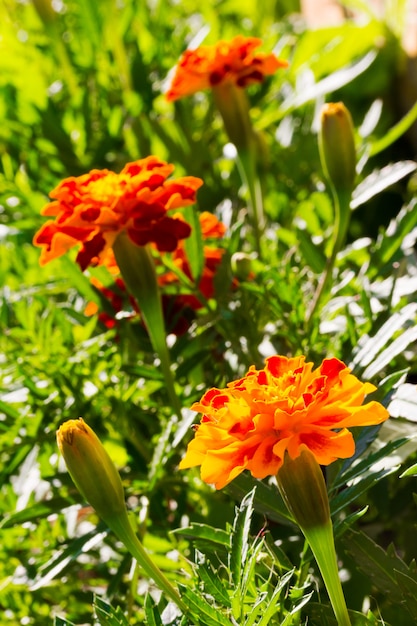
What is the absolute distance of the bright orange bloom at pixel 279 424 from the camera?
0.38m

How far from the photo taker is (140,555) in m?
0.45

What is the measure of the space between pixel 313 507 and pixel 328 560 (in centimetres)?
3

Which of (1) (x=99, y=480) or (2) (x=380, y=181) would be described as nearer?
(1) (x=99, y=480)

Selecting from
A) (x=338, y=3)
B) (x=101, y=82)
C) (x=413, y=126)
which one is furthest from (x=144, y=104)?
(x=338, y=3)

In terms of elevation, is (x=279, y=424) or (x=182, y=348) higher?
(x=279, y=424)

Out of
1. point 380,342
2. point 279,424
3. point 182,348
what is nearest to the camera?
point 279,424

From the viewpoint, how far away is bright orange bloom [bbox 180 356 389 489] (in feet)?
1.26

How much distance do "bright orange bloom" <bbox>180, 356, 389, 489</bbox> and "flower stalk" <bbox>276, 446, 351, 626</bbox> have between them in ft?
0.04

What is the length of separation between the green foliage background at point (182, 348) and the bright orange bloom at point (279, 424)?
0.12 feet

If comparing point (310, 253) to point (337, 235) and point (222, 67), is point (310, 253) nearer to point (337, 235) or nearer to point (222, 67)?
point (337, 235)

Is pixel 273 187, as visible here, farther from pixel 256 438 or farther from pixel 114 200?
pixel 256 438

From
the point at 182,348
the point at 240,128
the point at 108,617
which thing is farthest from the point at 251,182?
the point at 108,617

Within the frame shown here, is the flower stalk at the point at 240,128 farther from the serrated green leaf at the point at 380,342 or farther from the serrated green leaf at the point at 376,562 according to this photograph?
the serrated green leaf at the point at 376,562

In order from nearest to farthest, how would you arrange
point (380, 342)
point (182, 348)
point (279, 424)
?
1. point (279, 424)
2. point (380, 342)
3. point (182, 348)
